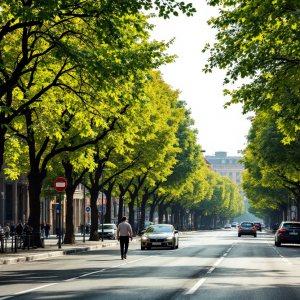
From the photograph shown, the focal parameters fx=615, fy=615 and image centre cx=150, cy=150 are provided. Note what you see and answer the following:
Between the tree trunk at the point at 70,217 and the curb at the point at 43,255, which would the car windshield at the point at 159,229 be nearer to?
the curb at the point at 43,255

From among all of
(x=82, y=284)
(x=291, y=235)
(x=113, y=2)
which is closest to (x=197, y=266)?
(x=82, y=284)

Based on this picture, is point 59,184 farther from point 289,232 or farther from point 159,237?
point 289,232

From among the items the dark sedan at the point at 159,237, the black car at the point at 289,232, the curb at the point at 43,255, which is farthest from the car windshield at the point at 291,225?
the curb at the point at 43,255

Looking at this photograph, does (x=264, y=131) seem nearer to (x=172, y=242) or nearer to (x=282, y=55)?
(x=172, y=242)

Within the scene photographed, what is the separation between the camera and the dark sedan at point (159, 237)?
3238 centimetres

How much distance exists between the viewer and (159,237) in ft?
106

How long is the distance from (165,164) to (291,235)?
16.7 metres

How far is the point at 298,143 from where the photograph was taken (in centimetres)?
3725

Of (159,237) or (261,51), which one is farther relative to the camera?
(159,237)

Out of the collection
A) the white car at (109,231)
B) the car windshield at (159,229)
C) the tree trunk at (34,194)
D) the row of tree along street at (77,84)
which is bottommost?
the white car at (109,231)

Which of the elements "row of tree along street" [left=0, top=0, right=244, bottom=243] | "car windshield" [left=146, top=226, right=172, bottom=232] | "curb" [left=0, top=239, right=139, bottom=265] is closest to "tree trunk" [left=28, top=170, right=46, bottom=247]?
"row of tree along street" [left=0, top=0, right=244, bottom=243]

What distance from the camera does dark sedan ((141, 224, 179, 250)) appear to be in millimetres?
32375

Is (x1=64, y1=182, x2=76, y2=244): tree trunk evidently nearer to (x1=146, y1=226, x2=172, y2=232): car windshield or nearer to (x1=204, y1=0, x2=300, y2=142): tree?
(x1=146, y1=226, x2=172, y2=232): car windshield

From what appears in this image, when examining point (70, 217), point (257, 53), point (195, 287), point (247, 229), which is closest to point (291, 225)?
point (70, 217)
